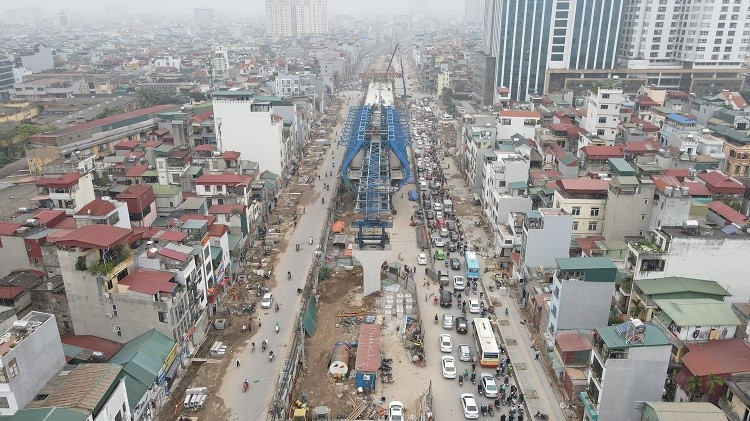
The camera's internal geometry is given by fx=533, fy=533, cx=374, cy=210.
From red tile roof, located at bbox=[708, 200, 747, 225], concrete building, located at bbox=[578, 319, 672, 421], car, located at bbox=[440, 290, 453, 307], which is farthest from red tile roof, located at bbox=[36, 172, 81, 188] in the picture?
red tile roof, located at bbox=[708, 200, 747, 225]

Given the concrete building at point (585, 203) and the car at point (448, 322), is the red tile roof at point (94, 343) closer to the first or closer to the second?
the car at point (448, 322)

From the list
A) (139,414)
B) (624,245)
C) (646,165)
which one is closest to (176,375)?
(139,414)

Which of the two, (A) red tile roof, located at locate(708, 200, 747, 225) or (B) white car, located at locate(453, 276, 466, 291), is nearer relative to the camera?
(A) red tile roof, located at locate(708, 200, 747, 225)

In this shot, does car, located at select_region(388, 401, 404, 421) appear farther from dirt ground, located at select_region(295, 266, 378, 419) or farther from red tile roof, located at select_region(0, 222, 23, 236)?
red tile roof, located at select_region(0, 222, 23, 236)

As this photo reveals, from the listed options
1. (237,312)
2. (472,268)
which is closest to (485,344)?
(472,268)

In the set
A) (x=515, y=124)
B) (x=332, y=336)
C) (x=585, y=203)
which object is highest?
(x=515, y=124)

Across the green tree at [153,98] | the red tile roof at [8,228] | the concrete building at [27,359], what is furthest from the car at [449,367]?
the green tree at [153,98]

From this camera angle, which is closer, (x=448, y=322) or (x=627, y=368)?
(x=627, y=368)

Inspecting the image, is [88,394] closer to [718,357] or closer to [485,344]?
[485,344]
